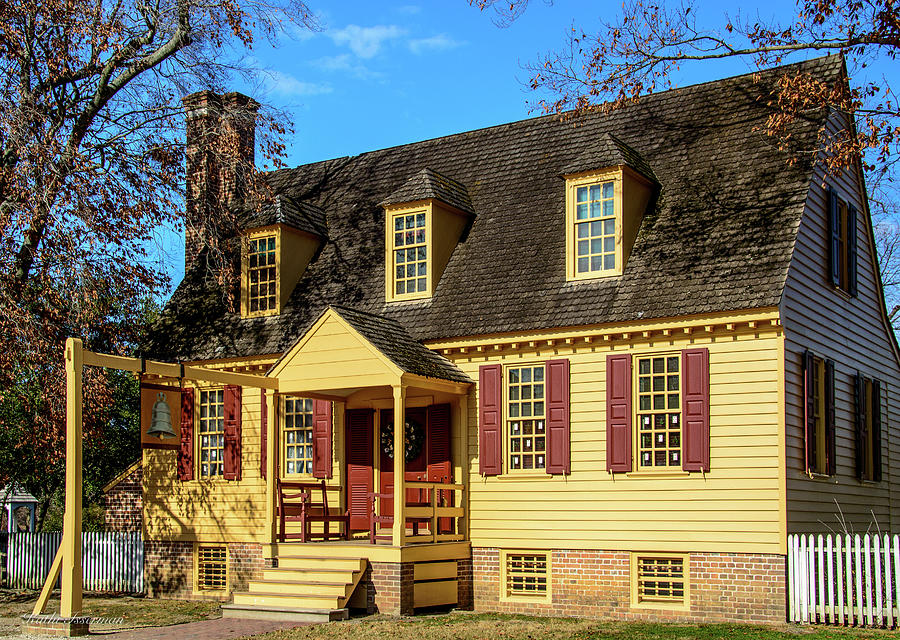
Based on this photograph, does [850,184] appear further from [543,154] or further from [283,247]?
[283,247]

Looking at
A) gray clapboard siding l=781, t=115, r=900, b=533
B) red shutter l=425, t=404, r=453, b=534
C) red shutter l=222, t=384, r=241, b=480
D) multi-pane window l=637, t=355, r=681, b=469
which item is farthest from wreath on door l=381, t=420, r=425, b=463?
gray clapboard siding l=781, t=115, r=900, b=533

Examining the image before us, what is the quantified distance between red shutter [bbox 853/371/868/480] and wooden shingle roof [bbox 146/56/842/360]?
4.24 meters

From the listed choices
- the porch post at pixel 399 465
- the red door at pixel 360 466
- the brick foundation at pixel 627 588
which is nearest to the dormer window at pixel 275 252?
the red door at pixel 360 466

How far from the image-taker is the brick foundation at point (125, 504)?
2322 centimetres

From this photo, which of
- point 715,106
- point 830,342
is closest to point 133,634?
point 830,342

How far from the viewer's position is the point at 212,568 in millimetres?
20062

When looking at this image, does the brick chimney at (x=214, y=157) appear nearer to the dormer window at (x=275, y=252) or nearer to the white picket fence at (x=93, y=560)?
the dormer window at (x=275, y=252)

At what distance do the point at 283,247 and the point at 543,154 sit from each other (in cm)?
541

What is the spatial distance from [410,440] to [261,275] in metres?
5.14

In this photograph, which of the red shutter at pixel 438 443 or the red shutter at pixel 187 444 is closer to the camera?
the red shutter at pixel 438 443

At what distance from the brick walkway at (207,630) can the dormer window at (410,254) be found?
21.6ft

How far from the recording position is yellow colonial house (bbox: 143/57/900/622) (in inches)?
585

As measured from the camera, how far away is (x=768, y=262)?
14.8 metres

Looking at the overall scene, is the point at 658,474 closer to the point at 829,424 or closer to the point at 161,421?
the point at 829,424
